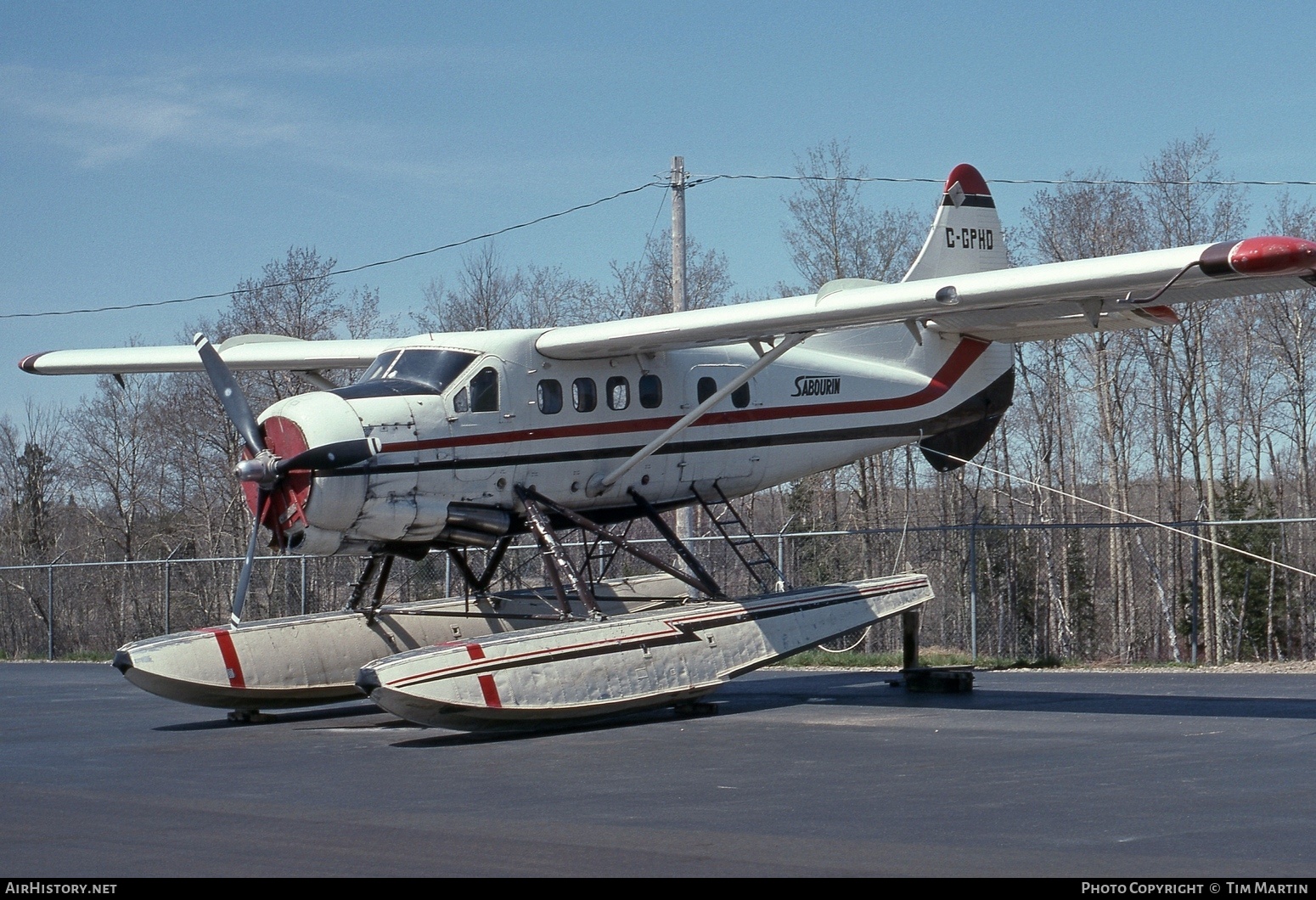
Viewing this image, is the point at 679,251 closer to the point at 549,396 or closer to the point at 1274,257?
the point at 549,396

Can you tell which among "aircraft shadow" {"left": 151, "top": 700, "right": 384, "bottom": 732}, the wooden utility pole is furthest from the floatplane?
the wooden utility pole

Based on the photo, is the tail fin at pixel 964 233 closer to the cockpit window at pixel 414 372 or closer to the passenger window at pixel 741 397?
the passenger window at pixel 741 397

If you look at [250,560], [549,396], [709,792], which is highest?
[549,396]

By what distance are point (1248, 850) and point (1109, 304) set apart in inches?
304

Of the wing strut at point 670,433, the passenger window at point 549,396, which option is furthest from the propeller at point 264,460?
the wing strut at point 670,433

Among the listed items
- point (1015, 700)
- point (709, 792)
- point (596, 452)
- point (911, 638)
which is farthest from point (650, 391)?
point (709, 792)

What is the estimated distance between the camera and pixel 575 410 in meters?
15.3

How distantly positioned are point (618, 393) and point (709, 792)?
7.46 m

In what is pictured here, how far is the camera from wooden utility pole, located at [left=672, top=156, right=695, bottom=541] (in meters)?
23.4

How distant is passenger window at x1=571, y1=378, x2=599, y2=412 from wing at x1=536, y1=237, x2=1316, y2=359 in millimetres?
293

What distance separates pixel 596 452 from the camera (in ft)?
50.6

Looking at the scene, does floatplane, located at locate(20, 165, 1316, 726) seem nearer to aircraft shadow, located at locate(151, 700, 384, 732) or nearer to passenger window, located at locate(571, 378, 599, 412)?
passenger window, located at locate(571, 378, 599, 412)

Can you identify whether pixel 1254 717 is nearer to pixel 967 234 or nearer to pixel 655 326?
pixel 655 326
